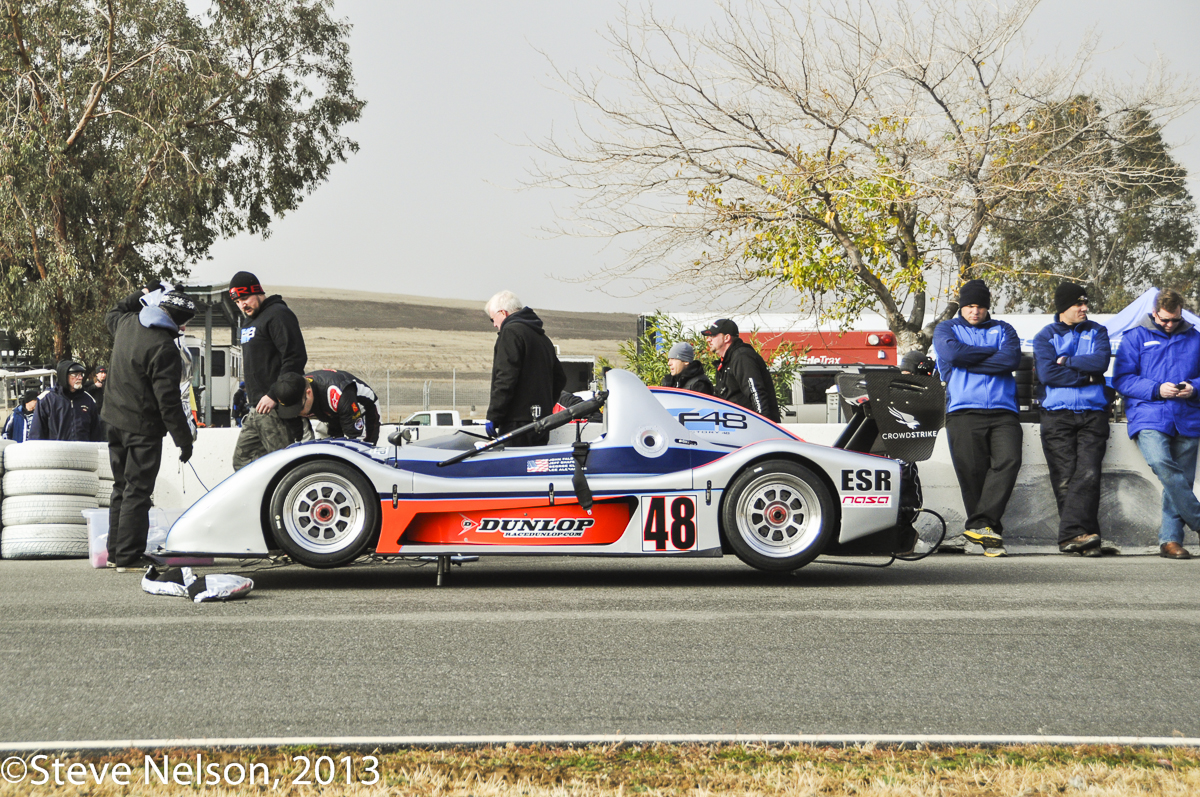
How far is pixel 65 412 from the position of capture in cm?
1038

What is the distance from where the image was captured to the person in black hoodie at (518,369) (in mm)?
6949

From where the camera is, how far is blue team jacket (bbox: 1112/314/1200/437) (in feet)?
26.7

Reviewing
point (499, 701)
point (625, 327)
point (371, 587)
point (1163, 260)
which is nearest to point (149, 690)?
point (499, 701)

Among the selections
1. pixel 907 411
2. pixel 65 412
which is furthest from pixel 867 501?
pixel 65 412

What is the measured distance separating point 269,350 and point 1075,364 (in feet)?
18.5

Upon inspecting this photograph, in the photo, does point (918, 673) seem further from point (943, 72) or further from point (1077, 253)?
point (1077, 253)

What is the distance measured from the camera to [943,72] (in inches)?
666

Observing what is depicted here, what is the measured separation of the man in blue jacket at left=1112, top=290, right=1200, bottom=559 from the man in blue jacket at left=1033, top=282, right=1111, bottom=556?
0.83 feet

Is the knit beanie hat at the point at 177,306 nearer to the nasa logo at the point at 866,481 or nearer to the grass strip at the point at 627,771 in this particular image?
the nasa logo at the point at 866,481

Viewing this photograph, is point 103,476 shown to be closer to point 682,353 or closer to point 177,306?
point 177,306

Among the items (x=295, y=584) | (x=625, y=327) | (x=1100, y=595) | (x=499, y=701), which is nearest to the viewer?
(x=499, y=701)

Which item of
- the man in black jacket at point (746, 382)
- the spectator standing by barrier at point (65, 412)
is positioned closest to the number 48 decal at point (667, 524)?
the man in black jacket at point (746, 382)

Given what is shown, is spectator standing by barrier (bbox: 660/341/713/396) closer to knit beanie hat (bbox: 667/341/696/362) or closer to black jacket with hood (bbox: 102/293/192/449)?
knit beanie hat (bbox: 667/341/696/362)

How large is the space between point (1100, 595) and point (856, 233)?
37.7 feet
